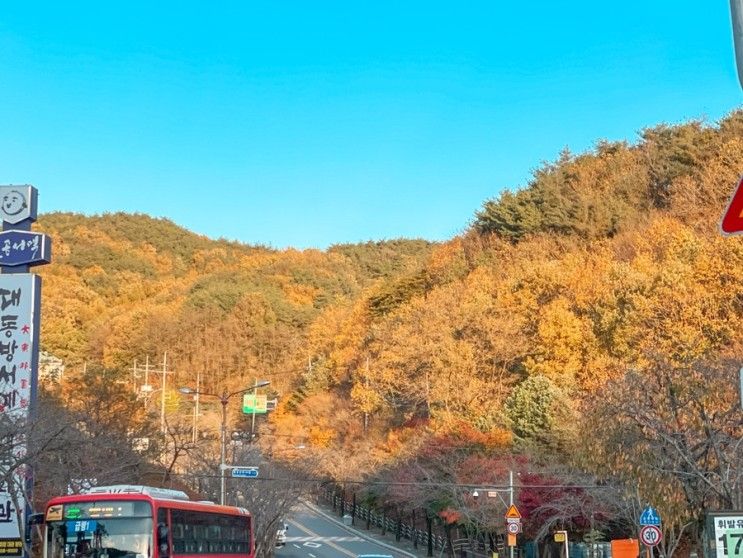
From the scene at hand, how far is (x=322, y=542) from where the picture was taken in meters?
56.6

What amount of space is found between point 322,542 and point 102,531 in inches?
1583

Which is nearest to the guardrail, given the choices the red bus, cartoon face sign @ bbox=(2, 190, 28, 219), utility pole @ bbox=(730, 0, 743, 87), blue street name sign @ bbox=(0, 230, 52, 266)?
blue street name sign @ bbox=(0, 230, 52, 266)

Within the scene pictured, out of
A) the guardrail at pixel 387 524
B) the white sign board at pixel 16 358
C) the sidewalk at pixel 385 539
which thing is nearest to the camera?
the white sign board at pixel 16 358

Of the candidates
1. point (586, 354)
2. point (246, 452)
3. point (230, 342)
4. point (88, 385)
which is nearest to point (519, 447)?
point (586, 354)

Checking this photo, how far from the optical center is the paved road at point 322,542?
1997 inches

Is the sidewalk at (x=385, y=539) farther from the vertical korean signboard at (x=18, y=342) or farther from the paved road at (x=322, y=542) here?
the vertical korean signboard at (x=18, y=342)

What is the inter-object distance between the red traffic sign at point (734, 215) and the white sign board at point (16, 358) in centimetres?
2463

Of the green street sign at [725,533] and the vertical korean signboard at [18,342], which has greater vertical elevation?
the vertical korean signboard at [18,342]

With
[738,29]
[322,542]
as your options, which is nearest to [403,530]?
[322,542]

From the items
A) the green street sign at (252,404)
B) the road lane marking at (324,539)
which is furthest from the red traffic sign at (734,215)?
the green street sign at (252,404)

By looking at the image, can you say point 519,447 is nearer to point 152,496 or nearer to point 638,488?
point 638,488

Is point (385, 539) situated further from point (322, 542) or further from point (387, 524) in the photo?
point (322, 542)

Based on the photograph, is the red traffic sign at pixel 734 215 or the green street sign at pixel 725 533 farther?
the green street sign at pixel 725 533

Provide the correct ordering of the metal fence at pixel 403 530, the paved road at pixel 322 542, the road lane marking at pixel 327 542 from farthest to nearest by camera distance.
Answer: the metal fence at pixel 403 530, the paved road at pixel 322 542, the road lane marking at pixel 327 542
